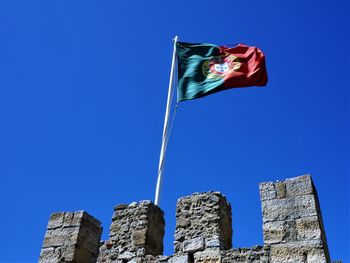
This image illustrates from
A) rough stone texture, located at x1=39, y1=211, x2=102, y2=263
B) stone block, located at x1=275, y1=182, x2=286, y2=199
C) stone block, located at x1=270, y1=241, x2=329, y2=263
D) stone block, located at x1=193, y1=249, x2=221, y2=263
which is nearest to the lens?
stone block, located at x1=270, y1=241, x2=329, y2=263

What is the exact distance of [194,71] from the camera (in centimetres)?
945

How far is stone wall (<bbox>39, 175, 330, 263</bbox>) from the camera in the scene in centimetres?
430

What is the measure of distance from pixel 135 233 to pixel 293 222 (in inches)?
80.1

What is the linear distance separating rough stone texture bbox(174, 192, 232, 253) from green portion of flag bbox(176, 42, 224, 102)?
4092 millimetres

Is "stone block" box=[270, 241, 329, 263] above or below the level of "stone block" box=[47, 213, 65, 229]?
below

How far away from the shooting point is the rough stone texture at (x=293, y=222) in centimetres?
415

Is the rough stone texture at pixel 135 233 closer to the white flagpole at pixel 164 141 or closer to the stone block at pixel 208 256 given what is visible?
the stone block at pixel 208 256

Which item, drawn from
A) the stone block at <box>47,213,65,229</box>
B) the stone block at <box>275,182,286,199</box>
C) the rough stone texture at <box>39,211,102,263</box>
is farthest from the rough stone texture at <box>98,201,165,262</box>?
the stone block at <box>275,182,286,199</box>

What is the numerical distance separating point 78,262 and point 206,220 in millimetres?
1965

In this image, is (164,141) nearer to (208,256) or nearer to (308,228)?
(208,256)

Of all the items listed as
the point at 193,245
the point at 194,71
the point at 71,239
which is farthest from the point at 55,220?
the point at 194,71

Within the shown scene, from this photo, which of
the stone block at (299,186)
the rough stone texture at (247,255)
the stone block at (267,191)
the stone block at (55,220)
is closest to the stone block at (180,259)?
the rough stone texture at (247,255)

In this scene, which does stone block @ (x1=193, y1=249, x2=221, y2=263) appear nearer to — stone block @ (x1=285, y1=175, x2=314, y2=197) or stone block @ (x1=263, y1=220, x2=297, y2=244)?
stone block @ (x1=263, y1=220, x2=297, y2=244)

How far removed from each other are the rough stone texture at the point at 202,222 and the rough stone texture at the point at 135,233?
407mm
